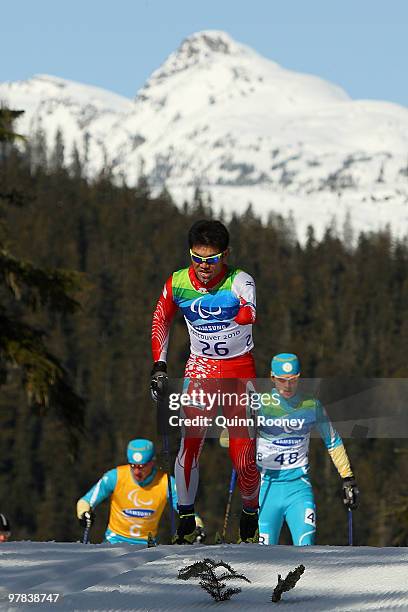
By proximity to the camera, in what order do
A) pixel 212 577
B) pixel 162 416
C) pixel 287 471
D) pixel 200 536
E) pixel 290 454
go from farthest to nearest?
pixel 287 471 < pixel 290 454 < pixel 200 536 < pixel 162 416 < pixel 212 577

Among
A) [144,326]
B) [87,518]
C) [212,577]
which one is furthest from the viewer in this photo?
[144,326]

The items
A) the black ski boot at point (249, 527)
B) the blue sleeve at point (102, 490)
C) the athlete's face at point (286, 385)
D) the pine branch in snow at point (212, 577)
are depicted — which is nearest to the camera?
the pine branch in snow at point (212, 577)

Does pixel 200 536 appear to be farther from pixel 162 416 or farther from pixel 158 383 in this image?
→ pixel 158 383

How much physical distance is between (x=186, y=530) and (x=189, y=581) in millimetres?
2754

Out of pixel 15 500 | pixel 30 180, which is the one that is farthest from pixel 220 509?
pixel 30 180

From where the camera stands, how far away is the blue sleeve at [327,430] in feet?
25.4

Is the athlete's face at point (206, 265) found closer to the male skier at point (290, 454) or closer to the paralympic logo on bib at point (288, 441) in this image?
the male skier at point (290, 454)

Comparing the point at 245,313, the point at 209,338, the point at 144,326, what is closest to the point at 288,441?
the point at 209,338

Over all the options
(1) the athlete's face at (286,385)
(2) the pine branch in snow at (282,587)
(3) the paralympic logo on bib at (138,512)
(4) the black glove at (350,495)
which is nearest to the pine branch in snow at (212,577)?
(2) the pine branch in snow at (282,587)

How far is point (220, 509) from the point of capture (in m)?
104

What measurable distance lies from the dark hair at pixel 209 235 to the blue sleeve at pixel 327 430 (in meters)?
1.52

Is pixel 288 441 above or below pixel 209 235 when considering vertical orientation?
below

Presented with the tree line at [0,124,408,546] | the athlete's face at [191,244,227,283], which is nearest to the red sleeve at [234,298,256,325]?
the athlete's face at [191,244,227,283]

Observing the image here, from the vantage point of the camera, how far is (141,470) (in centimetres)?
1021
